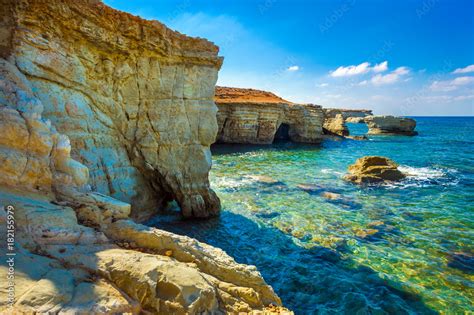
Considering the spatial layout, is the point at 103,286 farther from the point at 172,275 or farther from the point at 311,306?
the point at 311,306

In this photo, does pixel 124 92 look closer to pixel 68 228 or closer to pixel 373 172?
pixel 68 228

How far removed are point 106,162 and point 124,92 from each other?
254 cm

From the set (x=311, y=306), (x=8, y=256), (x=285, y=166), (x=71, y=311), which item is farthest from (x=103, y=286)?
(x=285, y=166)

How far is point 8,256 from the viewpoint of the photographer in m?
3.38

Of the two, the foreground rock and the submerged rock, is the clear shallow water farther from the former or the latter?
the foreground rock

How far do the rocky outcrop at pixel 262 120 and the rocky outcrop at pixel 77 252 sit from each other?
32041 millimetres

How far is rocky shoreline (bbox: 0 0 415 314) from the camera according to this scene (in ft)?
12.2

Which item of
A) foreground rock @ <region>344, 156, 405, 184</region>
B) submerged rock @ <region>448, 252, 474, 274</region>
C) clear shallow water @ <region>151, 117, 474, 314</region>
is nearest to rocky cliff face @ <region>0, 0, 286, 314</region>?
clear shallow water @ <region>151, 117, 474, 314</region>

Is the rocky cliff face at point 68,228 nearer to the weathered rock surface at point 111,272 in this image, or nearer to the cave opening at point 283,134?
the weathered rock surface at point 111,272

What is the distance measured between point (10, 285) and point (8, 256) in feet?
1.75

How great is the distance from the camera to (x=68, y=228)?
14.1ft

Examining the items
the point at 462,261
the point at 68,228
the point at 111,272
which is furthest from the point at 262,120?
the point at 111,272

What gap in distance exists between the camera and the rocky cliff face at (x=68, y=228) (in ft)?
11.3

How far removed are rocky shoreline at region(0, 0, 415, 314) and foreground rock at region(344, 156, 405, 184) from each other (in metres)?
11.1
